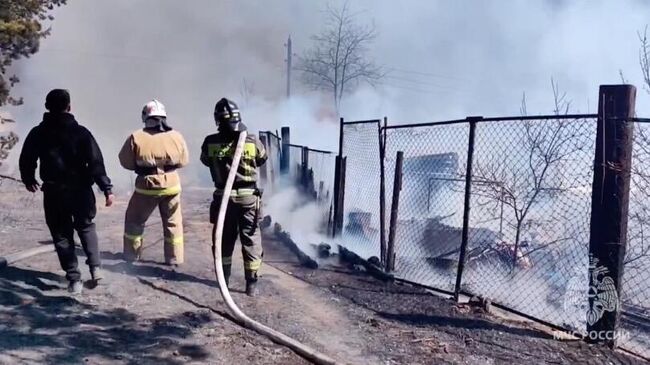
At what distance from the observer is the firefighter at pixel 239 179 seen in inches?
174

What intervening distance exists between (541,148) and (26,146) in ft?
12.9

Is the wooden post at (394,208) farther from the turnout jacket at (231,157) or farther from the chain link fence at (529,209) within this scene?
Answer: the turnout jacket at (231,157)

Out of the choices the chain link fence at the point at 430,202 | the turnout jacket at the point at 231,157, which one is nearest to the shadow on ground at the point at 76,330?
the turnout jacket at the point at 231,157

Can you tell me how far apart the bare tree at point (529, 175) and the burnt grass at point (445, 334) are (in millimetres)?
1140

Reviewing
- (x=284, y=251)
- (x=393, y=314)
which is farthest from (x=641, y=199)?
(x=284, y=251)

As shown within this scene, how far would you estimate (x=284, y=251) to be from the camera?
6.26 m

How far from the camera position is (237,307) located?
396 cm

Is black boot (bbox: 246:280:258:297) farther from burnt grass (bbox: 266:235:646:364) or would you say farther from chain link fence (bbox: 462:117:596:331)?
chain link fence (bbox: 462:117:596:331)

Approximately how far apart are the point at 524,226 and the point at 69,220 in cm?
373

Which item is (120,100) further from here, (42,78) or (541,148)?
(541,148)

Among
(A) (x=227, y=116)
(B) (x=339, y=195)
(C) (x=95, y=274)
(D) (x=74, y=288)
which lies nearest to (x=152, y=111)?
(A) (x=227, y=116)

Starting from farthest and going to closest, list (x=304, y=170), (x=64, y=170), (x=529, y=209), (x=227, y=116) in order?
(x=304, y=170)
(x=529, y=209)
(x=227, y=116)
(x=64, y=170)

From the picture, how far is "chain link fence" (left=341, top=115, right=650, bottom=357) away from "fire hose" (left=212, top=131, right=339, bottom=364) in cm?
145

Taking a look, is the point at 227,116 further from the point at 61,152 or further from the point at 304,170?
the point at 304,170
